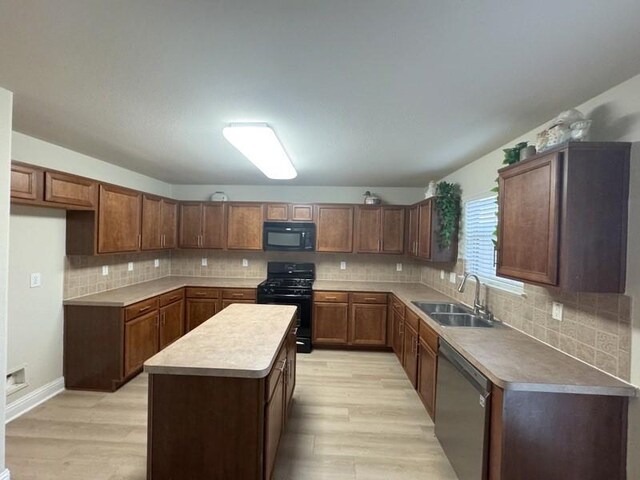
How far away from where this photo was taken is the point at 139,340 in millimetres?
3242

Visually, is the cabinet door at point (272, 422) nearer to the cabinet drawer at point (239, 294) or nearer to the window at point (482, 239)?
the window at point (482, 239)

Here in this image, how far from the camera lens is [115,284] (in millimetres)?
3678

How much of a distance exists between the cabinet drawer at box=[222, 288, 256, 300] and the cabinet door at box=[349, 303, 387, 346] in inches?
56.6

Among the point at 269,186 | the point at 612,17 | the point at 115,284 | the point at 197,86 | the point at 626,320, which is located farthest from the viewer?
the point at 269,186

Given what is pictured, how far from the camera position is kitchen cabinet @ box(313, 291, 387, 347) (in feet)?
13.8

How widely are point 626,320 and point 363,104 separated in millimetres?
1810

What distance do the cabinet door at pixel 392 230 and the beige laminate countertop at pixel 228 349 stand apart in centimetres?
241

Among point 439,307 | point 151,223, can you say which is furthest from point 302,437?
point 151,223

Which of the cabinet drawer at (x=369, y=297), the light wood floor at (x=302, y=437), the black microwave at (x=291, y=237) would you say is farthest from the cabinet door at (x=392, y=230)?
the light wood floor at (x=302, y=437)

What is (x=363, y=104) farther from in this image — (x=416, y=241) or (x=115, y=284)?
(x=115, y=284)

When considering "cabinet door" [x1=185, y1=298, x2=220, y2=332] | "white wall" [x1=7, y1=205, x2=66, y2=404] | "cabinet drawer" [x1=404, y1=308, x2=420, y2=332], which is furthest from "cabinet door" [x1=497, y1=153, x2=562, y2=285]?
"white wall" [x1=7, y1=205, x2=66, y2=404]

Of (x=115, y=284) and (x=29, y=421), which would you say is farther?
(x=115, y=284)

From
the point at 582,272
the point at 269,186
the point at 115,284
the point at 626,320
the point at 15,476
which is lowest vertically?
the point at 15,476

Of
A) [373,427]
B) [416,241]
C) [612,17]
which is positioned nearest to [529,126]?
[612,17]
